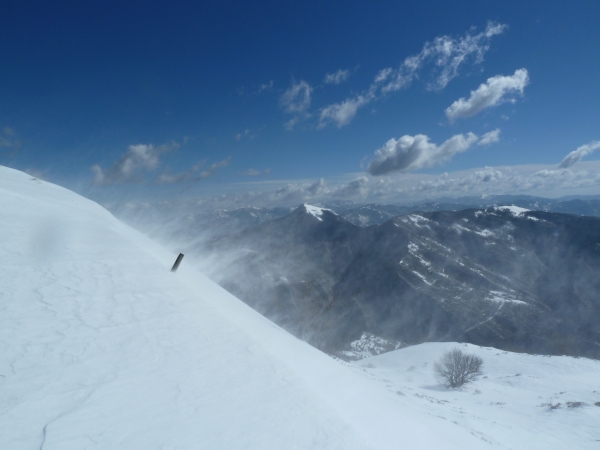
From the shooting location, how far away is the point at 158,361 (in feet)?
11.0

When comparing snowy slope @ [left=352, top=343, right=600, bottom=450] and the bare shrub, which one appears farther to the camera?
the bare shrub

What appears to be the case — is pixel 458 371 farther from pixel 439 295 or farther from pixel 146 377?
pixel 439 295

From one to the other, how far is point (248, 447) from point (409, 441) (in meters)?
2.23

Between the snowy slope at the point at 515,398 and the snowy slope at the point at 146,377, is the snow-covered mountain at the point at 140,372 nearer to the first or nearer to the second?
the snowy slope at the point at 146,377

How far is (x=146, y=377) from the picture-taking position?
306cm

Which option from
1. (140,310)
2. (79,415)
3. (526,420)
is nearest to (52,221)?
(140,310)

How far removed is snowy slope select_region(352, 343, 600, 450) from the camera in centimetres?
964

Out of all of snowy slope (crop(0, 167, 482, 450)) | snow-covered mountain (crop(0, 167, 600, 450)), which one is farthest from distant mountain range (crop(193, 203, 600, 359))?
snowy slope (crop(0, 167, 482, 450))

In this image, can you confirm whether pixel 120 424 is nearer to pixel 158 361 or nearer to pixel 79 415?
pixel 79 415

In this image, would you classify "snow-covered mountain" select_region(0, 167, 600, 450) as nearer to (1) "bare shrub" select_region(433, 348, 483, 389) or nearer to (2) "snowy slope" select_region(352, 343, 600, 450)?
(2) "snowy slope" select_region(352, 343, 600, 450)

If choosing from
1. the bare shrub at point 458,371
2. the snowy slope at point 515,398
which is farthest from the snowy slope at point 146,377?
the bare shrub at point 458,371

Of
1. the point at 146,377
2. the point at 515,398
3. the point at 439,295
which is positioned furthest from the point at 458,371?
the point at 439,295

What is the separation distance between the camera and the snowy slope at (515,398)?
9639mm

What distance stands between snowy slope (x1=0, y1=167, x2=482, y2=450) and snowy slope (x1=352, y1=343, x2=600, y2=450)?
3.89 meters
